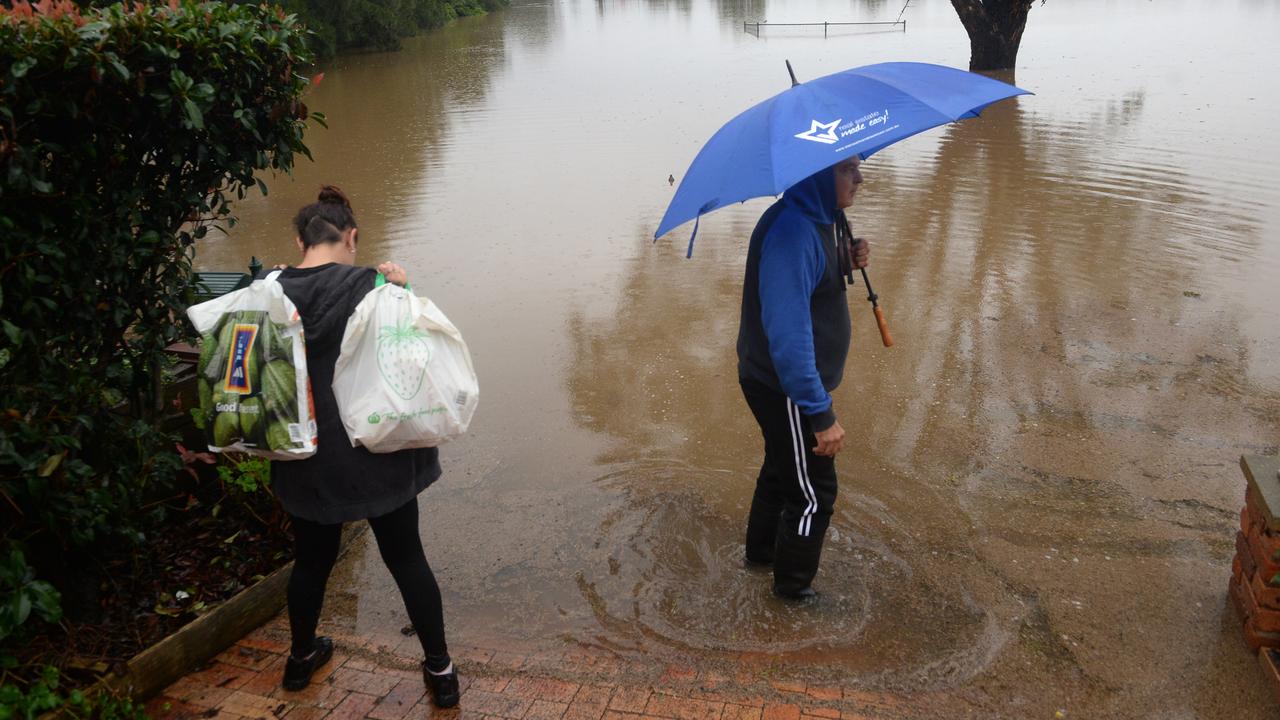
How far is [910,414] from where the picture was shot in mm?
5523

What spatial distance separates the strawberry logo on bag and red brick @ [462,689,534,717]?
115 cm

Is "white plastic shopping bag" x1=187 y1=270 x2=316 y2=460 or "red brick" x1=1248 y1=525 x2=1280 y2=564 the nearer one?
"white plastic shopping bag" x1=187 y1=270 x2=316 y2=460

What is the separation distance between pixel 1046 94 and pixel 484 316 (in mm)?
14696

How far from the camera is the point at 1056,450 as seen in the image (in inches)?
199

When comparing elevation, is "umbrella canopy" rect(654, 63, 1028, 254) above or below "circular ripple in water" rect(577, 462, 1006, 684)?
above

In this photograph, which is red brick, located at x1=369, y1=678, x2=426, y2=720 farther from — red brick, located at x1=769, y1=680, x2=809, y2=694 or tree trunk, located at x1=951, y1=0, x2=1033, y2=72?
tree trunk, located at x1=951, y1=0, x2=1033, y2=72

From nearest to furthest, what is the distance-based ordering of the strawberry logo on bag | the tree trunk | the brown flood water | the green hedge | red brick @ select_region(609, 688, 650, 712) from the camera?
the strawberry logo on bag
the green hedge
red brick @ select_region(609, 688, 650, 712)
the brown flood water
the tree trunk

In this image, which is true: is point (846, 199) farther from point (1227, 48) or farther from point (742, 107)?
point (1227, 48)

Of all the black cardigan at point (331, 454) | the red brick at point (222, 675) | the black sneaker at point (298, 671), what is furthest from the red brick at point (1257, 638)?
the red brick at point (222, 675)

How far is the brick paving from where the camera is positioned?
10.4 ft

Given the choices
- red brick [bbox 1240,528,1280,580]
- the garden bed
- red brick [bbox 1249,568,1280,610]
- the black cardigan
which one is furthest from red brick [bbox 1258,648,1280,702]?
the garden bed

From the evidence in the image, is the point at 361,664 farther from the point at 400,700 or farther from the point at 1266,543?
the point at 1266,543

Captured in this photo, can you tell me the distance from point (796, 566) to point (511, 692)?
119 centimetres

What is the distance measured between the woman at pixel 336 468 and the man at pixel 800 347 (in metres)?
1.24
